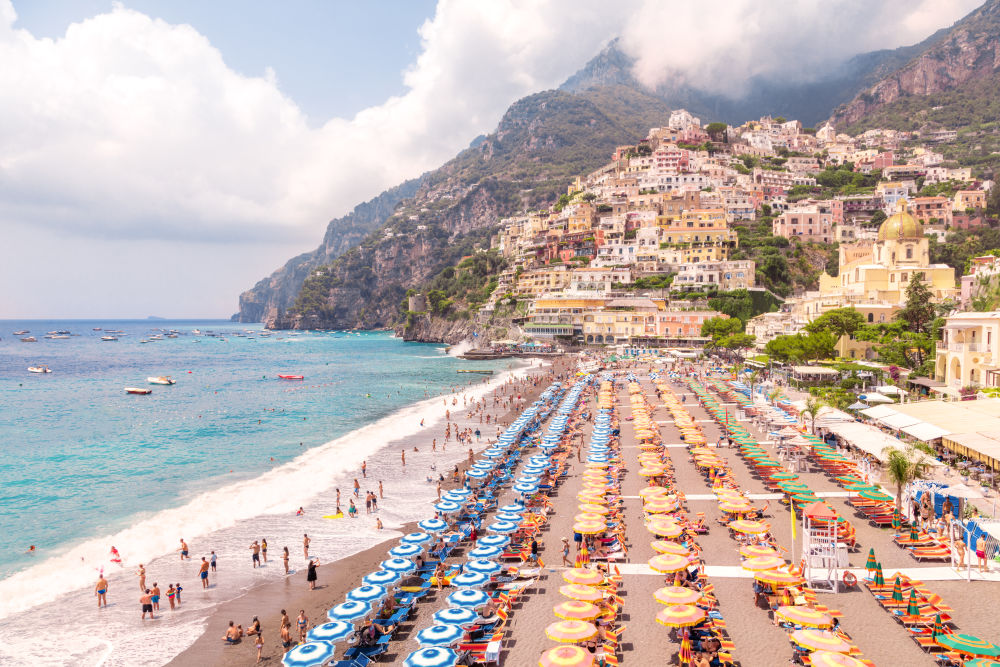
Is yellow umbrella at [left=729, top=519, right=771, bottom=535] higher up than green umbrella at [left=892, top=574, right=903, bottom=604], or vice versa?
yellow umbrella at [left=729, top=519, right=771, bottom=535]

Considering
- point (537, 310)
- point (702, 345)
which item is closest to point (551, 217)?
point (537, 310)

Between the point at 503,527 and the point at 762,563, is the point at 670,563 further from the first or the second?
the point at 503,527

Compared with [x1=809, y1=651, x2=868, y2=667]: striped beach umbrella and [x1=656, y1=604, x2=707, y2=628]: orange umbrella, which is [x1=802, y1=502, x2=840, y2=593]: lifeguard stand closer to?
[x1=809, y1=651, x2=868, y2=667]: striped beach umbrella

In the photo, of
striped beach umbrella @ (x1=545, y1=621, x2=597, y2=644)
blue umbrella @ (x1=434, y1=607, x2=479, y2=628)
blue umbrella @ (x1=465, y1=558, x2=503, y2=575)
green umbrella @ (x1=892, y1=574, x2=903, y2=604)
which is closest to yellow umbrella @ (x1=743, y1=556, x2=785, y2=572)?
green umbrella @ (x1=892, y1=574, x2=903, y2=604)

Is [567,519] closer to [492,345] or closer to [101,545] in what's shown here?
[101,545]

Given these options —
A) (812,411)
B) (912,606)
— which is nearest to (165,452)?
(812,411)

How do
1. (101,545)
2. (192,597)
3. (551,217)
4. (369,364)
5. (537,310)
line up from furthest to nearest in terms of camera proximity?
(551,217) → (537,310) → (369,364) → (101,545) → (192,597)

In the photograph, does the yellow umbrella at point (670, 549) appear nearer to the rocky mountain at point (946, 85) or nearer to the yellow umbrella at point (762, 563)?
→ the yellow umbrella at point (762, 563)
